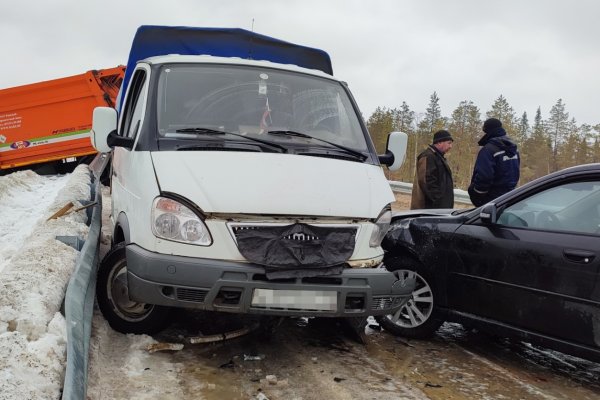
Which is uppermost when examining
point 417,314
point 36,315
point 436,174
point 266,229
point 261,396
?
point 436,174

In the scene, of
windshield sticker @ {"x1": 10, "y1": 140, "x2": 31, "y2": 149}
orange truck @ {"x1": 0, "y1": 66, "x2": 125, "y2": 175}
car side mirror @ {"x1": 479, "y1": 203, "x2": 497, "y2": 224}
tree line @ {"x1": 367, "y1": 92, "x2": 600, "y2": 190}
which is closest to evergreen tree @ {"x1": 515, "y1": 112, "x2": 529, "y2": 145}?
tree line @ {"x1": 367, "y1": 92, "x2": 600, "y2": 190}

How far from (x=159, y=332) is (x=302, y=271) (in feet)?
4.25

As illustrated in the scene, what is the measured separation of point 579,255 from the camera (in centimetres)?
364

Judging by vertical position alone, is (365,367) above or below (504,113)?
below

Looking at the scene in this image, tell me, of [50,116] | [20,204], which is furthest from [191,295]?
[50,116]

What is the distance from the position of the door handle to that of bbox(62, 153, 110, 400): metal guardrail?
3.13 metres

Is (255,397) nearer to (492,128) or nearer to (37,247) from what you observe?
(37,247)

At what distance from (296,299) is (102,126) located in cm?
218

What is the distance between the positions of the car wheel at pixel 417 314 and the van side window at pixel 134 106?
8.50 ft

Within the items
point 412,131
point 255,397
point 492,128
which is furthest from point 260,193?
point 412,131

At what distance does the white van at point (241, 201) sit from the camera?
10.8 feet

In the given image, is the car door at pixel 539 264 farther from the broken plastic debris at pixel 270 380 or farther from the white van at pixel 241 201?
the broken plastic debris at pixel 270 380

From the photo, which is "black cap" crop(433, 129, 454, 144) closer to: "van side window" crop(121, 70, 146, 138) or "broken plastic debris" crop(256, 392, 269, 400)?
"van side window" crop(121, 70, 146, 138)

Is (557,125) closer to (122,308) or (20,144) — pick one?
(20,144)
